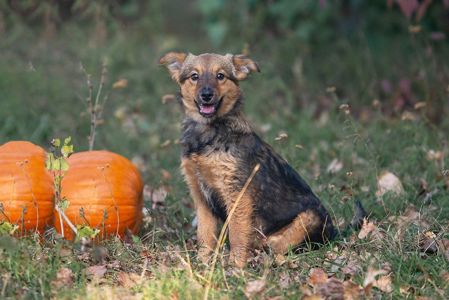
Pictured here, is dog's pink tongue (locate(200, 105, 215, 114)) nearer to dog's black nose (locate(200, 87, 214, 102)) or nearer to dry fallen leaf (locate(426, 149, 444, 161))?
dog's black nose (locate(200, 87, 214, 102))

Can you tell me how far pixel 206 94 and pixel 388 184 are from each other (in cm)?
204

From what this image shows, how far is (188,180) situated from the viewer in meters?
5.45

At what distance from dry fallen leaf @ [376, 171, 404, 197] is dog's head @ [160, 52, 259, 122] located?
1.57m

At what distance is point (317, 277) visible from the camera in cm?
451

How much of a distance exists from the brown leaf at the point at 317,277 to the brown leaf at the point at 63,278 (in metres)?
1.39

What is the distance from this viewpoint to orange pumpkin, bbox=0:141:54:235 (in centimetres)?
522

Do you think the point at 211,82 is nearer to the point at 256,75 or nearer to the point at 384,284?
the point at 384,284

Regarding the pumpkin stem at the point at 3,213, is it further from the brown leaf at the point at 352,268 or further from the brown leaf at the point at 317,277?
the brown leaf at the point at 352,268

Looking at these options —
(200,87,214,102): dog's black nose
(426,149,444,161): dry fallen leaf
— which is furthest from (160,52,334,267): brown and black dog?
(426,149,444,161): dry fallen leaf

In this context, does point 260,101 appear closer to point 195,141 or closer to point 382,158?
point 382,158

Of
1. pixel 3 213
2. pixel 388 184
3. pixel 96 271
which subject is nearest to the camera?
pixel 96 271

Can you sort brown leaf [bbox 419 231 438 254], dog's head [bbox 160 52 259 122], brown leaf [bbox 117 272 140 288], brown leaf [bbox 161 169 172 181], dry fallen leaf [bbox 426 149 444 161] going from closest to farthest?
1. brown leaf [bbox 117 272 140 288]
2. brown leaf [bbox 419 231 438 254]
3. dog's head [bbox 160 52 259 122]
4. dry fallen leaf [bbox 426 149 444 161]
5. brown leaf [bbox 161 169 172 181]

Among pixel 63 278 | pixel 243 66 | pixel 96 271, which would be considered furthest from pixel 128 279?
pixel 243 66

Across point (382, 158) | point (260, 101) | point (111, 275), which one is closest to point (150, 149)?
point (260, 101)
